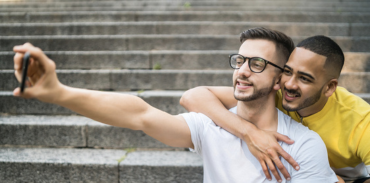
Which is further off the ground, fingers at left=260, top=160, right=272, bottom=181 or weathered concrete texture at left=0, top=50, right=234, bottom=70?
weathered concrete texture at left=0, top=50, right=234, bottom=70

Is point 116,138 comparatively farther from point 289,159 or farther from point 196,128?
point 289,159

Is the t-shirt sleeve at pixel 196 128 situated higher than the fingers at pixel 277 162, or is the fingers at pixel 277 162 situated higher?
the t-shirt sleeve at pixel 196 128

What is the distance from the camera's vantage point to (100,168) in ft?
7.61

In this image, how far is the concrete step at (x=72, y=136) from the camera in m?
2.66

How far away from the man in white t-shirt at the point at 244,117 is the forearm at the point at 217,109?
49 mm

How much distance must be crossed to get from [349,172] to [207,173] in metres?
0.97

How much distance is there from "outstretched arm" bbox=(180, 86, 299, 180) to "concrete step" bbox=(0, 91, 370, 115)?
3.21 ft

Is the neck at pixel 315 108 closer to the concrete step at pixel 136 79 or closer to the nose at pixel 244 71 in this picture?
the nose at pixel 244 71

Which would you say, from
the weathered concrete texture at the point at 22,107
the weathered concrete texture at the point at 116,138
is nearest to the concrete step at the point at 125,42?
the weathered concrete texture at the point at 22,107

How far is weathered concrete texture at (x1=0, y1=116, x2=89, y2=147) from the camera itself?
2674 mm

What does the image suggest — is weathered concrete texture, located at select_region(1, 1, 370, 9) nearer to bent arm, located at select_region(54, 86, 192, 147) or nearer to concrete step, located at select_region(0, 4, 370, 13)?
concrete step, located at select_region(0, 4, 370, 13)

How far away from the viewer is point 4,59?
11.7ft

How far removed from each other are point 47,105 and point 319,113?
104 inches

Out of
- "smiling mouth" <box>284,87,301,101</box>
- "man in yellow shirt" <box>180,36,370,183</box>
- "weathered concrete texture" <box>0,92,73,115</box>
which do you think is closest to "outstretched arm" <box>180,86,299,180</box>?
"man in yellow shirt" <box>180,36,370,183</box>
